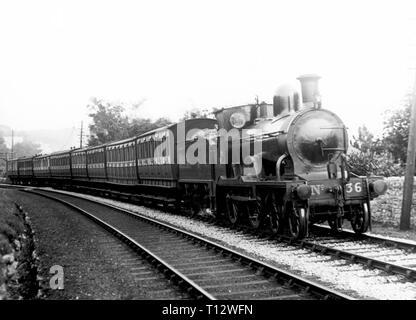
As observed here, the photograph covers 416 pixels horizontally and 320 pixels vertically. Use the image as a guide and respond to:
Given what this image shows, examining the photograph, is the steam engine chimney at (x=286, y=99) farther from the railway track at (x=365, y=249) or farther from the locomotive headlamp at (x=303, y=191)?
the railway track at (x=365, y=249)

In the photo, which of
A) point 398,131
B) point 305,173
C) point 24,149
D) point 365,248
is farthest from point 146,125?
point 24,149

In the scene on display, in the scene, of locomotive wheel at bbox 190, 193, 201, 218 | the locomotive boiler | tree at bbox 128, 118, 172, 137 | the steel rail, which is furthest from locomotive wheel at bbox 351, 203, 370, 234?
tree at bbox 128, 118, 172, 137

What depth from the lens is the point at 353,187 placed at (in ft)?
32.3

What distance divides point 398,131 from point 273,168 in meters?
21.3

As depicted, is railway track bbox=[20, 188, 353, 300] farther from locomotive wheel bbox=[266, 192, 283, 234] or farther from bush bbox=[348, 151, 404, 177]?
bush bbox=[348, 151, 404, 177]

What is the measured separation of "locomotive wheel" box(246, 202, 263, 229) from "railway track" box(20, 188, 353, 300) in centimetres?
173

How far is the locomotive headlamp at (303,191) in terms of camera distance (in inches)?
359

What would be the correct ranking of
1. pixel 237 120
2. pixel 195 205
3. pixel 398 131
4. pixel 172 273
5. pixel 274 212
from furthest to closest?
pixel 398 131 → pixel 195 205 → pixel 237 120 → pixel 274 212 → pixel 172 273

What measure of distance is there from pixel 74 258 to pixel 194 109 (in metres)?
33.0

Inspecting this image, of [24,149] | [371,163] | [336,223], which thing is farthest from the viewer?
[24,149]

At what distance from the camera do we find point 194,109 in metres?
41.2

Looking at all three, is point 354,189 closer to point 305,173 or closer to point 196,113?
point 305,173

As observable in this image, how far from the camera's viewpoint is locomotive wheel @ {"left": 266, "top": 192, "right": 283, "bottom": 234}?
1027 cm
